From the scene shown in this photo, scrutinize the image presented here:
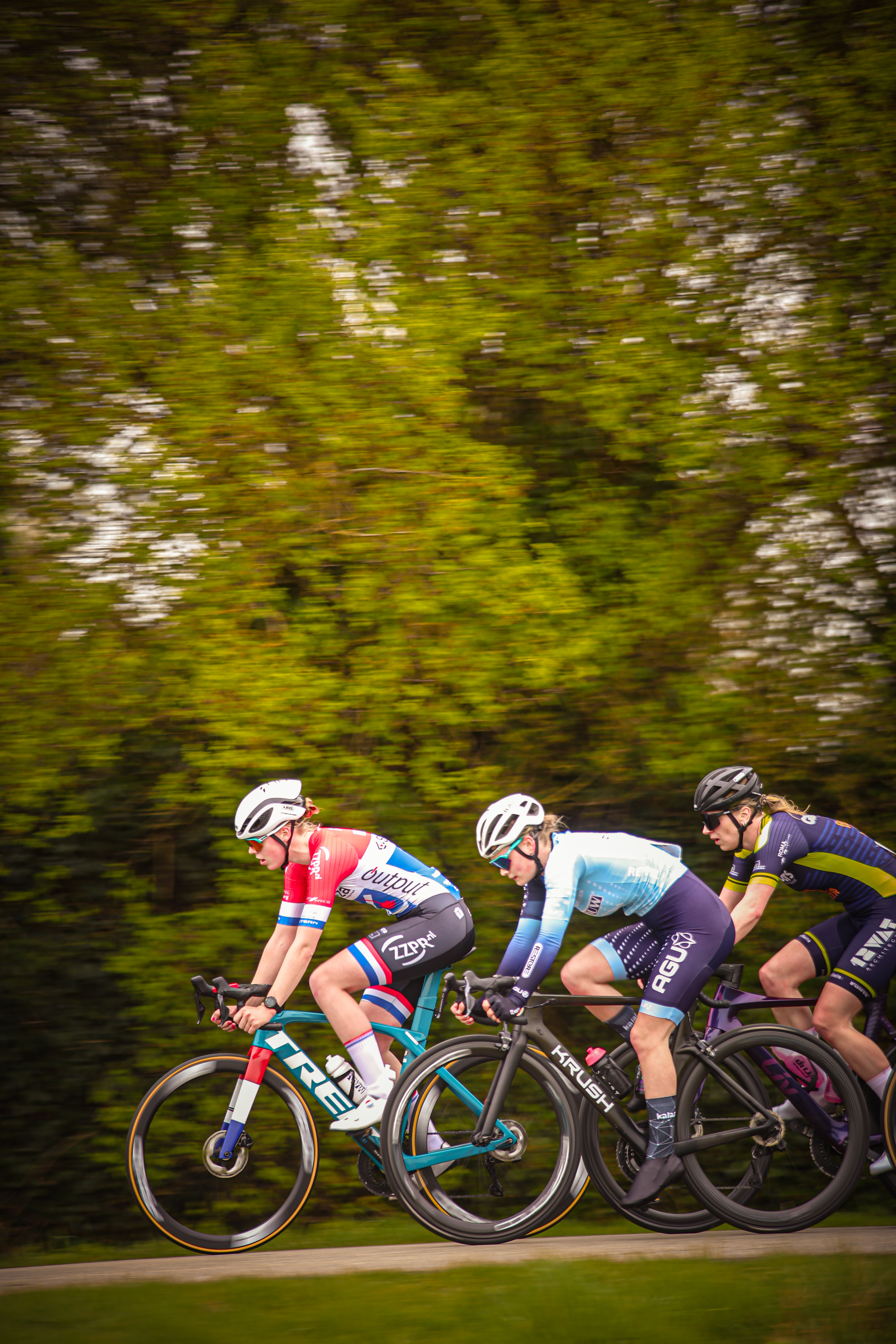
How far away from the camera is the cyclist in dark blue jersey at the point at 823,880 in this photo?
509 cm

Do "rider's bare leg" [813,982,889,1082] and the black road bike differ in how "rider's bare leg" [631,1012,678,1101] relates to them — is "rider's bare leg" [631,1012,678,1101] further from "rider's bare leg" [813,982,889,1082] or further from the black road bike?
"rider's bare leg" [813,982,889,1082]

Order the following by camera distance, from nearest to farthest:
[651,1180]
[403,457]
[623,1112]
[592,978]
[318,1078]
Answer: [651,1180], [623,1112], [318,1078], [592,978], [403,457]

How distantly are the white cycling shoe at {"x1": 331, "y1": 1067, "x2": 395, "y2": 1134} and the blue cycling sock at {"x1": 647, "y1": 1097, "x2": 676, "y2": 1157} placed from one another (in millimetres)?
1189

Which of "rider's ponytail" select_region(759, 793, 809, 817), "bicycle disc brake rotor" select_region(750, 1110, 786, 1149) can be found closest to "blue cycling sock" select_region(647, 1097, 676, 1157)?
"bicycle disc brake rotor" select_region(750, 1110, 786, 1149)

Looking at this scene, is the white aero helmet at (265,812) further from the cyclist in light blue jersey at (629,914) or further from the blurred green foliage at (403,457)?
the blurred green foliage at (403,457)

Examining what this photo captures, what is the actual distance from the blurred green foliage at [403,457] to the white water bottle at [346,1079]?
1616 mm

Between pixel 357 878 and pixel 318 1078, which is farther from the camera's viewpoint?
pixel 357 878

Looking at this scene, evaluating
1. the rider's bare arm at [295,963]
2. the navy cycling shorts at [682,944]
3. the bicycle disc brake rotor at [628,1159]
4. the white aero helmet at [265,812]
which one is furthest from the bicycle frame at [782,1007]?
the white aero helmet at [265,812]

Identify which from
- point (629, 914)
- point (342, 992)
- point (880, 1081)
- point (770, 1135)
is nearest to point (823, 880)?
point (880, 1081)

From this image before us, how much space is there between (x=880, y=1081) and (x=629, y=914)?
1.42m

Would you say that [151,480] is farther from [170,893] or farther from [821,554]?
[821,554]

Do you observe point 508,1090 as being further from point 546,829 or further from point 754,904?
point 754,904

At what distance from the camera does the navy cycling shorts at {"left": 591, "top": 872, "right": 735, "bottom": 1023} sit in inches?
186

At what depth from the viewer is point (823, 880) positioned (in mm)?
5293
